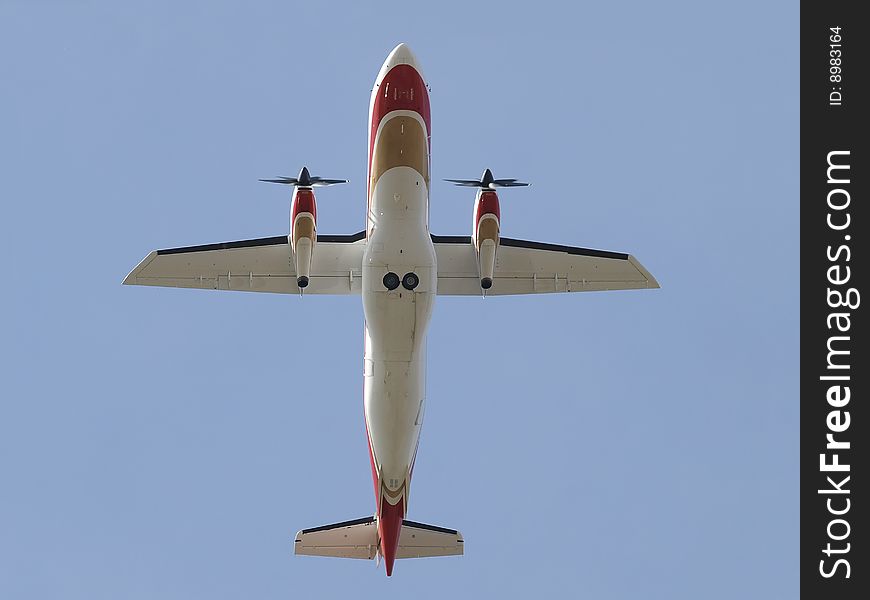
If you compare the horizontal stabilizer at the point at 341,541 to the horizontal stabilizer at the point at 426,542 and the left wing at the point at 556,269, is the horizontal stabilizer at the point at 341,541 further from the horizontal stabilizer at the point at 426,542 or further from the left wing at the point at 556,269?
the left wing at the point at 556,269

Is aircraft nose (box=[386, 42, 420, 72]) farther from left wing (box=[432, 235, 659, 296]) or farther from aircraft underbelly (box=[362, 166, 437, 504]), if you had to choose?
left wing (box=[432, 235, 659, 296])

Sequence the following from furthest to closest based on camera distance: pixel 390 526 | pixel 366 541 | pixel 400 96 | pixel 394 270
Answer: pixel 366 541 → pixel 400 96 → pixel 390 526 → pixel 394 270

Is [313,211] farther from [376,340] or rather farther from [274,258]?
[376,340]

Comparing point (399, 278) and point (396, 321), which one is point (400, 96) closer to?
point (399, 278)

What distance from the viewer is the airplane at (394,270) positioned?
103ft

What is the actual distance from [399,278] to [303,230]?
12.0 feet

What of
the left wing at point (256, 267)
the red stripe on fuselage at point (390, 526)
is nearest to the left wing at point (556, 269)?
the left wing at point (256, 267)

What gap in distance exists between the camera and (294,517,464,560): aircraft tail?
34.1 m

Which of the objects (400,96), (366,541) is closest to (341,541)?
(366,541)

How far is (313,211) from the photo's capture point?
1302 inches

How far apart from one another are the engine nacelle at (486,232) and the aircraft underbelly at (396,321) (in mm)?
1695

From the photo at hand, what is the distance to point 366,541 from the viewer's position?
A: 34.1 m
